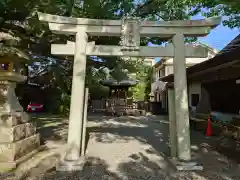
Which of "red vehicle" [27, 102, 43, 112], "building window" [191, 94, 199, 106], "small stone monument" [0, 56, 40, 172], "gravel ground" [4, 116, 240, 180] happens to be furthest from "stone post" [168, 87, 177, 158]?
"red vehicle" [27, 102, 43, 112]

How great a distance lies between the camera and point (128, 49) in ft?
16.9

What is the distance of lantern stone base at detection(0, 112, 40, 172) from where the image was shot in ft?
15.7

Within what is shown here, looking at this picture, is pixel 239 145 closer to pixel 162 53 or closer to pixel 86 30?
pixel 162 53

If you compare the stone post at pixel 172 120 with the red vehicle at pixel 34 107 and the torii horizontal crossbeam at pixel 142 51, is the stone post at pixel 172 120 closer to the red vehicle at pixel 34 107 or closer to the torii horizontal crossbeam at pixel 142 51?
the torii horizontal crossbeam at pixel 142 51

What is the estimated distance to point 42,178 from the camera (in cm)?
420

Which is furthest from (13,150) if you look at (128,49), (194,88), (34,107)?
(34,107)

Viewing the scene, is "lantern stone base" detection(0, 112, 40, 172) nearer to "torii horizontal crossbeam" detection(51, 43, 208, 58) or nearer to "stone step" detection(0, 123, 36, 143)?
"stone step" detection(0, 123, 36, 143)

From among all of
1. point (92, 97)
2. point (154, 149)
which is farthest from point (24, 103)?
point (154, 149)

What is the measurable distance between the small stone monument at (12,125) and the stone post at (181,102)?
360cm

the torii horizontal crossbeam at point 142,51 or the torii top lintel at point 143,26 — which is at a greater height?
the torii top lintel at point 143,26

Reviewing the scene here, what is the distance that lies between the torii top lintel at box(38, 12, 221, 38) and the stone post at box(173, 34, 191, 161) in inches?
8.8

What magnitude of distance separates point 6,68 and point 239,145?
Answer: 697 centimetres

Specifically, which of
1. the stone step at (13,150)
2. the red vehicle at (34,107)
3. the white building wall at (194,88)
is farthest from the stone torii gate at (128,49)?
the red vehicle at (34,107)

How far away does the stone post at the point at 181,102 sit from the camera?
4.96 m
